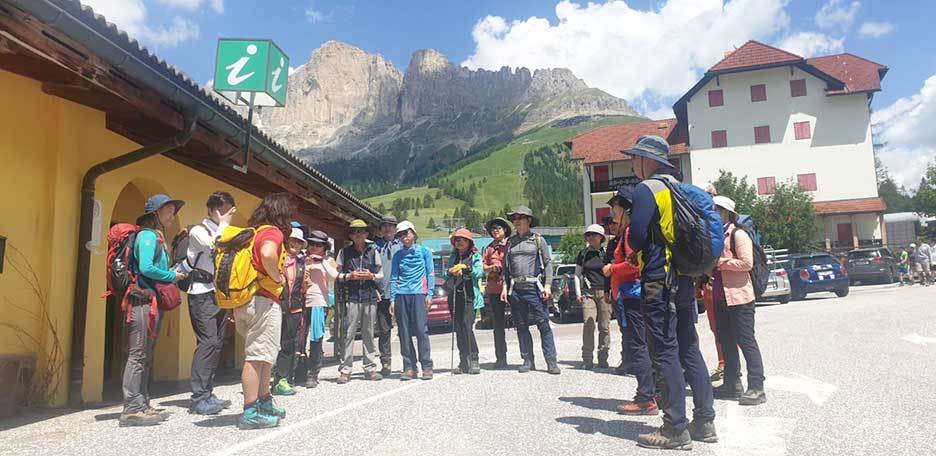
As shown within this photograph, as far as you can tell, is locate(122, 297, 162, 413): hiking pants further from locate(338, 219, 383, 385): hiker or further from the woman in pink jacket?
the woman in pink jacket

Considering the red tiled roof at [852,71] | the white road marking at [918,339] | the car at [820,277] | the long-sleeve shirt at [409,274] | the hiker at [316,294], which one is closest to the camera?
the hiker at [316,294]

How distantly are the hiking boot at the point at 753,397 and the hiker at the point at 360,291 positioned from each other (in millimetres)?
3919

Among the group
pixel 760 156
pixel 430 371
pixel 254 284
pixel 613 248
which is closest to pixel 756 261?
pixel 613 248

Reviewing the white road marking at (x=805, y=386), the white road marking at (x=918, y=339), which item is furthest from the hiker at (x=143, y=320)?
the white road marking at (x=918, y=339)

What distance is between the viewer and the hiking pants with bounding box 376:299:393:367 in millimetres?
7438

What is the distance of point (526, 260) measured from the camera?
732 cm

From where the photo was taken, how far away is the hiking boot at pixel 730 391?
5.23 metres

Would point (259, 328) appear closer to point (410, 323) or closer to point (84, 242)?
point (84, 242)

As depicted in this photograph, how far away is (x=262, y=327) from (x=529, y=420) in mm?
2118

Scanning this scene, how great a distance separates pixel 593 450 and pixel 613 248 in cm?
260

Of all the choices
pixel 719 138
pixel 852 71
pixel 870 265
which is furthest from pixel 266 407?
pixel 852 71

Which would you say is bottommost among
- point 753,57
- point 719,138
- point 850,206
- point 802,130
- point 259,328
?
point 259,328

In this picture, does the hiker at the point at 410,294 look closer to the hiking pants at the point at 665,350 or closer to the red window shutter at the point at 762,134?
the hiking pants at the point at 665,350

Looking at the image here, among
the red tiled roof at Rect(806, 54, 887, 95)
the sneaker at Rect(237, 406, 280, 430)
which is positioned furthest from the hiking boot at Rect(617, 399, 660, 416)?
the red tiled roof at Rect(806, 54, 887, 95)
